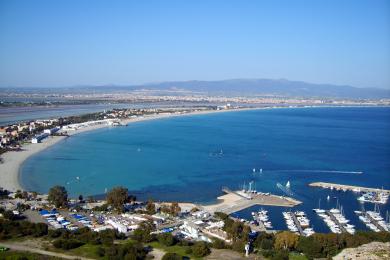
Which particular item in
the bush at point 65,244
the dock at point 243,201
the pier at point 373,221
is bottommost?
the pier at point 373,221

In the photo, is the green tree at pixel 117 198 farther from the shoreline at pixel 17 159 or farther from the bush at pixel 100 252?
the shoreline at pixel 17 159

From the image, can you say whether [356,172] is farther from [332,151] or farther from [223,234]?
[223,234]

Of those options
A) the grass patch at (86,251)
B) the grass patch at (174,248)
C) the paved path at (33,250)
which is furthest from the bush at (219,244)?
the paved path at (33,250)

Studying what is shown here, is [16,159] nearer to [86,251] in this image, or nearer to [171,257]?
[86,251]

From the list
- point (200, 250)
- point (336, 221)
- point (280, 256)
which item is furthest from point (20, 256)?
point (336, 221)

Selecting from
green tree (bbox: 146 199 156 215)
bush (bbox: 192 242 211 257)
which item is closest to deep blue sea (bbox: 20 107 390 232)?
green tree (bbox: 146 199 156 215)

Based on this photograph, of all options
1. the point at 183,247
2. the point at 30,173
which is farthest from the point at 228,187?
the point at 30,173

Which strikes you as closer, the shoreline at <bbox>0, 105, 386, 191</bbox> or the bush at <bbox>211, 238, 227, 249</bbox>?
the bush at <bbox>211, 238, 227, 249</bbox>

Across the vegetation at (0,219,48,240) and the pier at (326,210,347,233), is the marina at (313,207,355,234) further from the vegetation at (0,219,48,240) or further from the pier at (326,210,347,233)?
the vegetation at (0,219,48,240)
